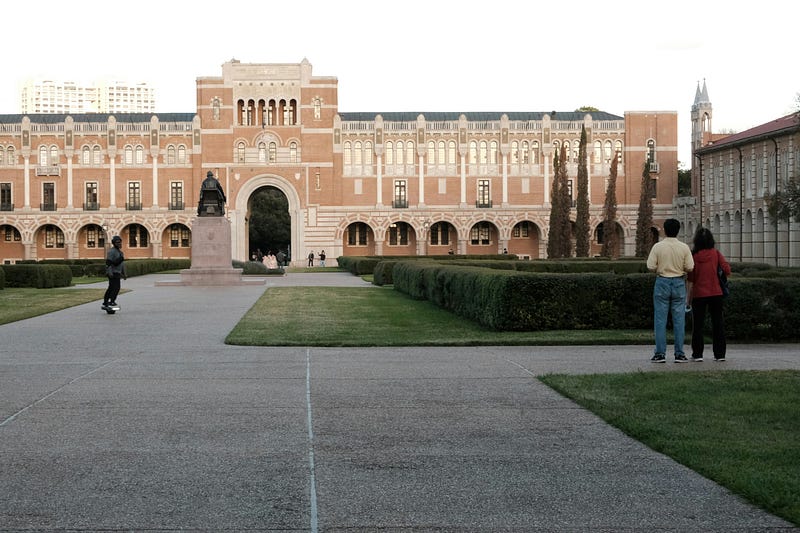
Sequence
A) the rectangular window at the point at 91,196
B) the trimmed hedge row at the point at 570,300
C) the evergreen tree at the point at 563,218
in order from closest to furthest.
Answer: the trimmed hedge row at the point at 570,300, the evergreen tree at the point at 563,218, the rectangular window at the point at 91,196

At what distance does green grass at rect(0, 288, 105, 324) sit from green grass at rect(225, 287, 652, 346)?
5.09m

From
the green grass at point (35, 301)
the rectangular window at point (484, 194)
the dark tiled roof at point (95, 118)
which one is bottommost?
the green grass at point (35, 301)

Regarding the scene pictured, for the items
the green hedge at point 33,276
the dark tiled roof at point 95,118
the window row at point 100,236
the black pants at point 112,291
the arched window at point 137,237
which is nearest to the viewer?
the black pants at point 112,291

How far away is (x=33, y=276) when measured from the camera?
114 feet

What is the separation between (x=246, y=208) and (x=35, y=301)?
4736 cm

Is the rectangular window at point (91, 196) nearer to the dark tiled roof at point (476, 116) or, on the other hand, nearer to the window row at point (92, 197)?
the window row at point (92, 197)

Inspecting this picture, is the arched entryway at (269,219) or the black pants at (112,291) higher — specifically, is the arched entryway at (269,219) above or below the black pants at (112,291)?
above

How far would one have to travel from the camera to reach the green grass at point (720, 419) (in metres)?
5.73

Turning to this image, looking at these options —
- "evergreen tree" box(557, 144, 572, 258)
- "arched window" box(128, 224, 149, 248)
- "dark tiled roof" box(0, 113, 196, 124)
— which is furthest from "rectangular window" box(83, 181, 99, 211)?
"evergreen tree" box(557, 144, 572, 258)

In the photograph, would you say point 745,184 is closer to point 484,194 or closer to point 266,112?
point 484,194

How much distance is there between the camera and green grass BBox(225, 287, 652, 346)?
46.9 feet

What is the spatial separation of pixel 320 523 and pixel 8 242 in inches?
3007

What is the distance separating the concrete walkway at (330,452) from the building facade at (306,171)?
61.6 metres

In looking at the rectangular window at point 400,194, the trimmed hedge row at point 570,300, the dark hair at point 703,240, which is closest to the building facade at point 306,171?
the rectangular window at point 400,194
